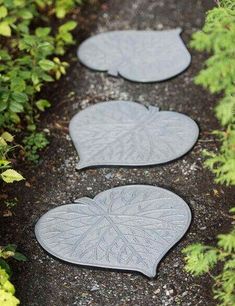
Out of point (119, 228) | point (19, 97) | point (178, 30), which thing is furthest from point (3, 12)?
point (119, 228)

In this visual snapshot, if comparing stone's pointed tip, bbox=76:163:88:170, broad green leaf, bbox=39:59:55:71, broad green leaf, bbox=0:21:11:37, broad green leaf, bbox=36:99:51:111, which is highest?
→ broad green leaf, bbox=0:21:11:37

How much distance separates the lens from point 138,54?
4684 mm

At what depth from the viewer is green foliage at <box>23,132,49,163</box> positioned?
150 inches

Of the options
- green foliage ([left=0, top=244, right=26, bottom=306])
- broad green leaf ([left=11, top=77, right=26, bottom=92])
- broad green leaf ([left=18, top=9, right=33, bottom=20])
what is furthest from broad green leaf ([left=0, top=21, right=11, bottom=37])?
green foliage ([left=0, top=244, right=26, bottom=306])

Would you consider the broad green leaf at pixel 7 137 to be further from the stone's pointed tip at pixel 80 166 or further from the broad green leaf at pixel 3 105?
the stone's pointed tip at pixel 80 166

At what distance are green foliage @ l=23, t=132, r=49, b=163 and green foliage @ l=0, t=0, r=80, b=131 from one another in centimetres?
8

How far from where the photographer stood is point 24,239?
129 inches

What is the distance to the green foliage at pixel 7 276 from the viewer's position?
106 inches

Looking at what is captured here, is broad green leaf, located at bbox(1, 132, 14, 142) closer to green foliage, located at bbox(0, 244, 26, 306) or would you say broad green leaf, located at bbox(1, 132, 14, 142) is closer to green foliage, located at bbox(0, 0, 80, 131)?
green foliage, located at bbox(0, 0, 80, 131)

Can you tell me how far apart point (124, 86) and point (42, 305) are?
74.2 inches

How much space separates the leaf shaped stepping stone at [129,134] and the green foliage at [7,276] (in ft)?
2.72

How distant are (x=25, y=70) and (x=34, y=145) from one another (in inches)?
20.9

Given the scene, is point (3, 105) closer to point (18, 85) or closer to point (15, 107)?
point (15, 107)

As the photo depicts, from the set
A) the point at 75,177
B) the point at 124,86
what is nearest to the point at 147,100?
the point at 124,86
